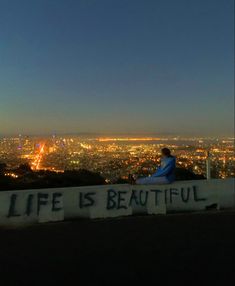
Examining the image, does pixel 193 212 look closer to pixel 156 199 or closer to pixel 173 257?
pixel 156 199

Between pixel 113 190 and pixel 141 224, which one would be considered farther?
pixel 113 190

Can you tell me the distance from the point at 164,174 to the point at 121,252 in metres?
4.40

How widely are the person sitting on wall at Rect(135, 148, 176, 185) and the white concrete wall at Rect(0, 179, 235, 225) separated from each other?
117 millimetres

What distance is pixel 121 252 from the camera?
7.91 meters

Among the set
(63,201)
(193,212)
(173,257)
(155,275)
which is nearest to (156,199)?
(193,212)

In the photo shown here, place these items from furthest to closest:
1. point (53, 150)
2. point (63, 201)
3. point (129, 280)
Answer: point (53, 150)
point (63, 201)
point (129, 280)

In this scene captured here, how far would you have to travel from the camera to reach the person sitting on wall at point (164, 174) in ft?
39.0

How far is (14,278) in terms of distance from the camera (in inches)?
259

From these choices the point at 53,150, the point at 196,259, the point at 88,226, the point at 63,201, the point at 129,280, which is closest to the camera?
the point at 129,280

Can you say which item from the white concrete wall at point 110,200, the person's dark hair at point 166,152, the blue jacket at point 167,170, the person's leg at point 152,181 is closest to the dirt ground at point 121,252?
the white concrete wall at point 110,200

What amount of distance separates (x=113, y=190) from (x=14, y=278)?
508cm

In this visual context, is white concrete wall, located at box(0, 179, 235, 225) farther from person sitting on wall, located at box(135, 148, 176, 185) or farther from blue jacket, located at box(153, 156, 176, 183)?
blue jacket, located at box(153, 156, 176, 183)

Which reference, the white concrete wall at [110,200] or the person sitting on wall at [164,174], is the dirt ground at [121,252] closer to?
the white concrete wall at [110,200]

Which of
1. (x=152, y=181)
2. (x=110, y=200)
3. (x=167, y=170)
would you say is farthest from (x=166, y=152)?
(x=110, y=200)
